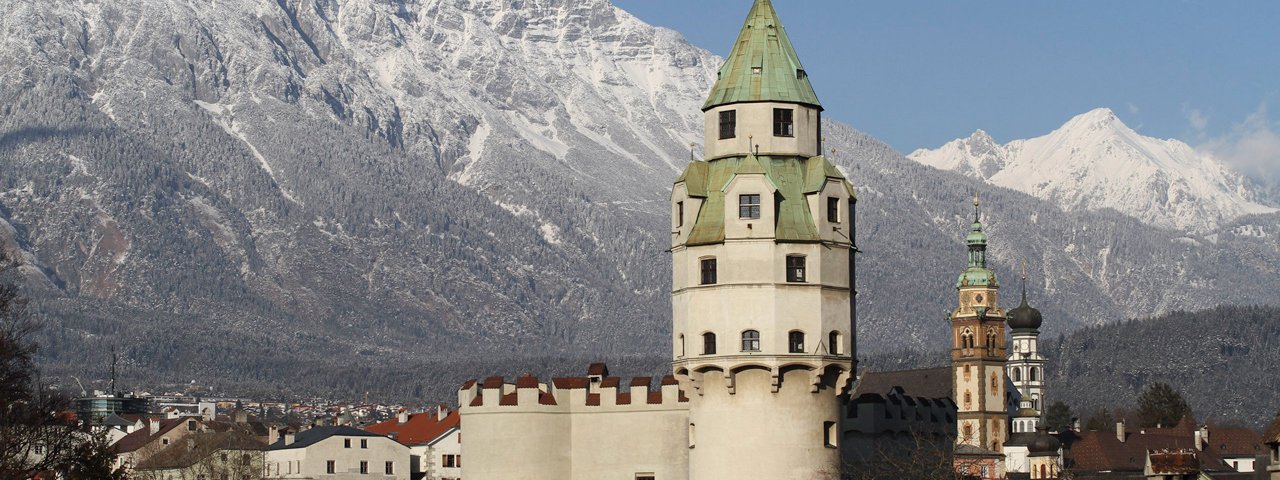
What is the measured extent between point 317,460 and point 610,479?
7375 centimetres

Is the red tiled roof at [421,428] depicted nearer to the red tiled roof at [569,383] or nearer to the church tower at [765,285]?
the red tiled roof at [569,383]

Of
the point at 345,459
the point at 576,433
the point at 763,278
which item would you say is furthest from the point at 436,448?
the point at 763,278

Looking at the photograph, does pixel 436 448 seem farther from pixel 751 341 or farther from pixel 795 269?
pixel 795 269

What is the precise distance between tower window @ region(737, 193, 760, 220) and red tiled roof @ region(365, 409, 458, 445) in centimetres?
7721

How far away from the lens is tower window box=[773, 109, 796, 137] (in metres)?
86.2

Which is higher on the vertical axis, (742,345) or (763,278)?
(763,278)

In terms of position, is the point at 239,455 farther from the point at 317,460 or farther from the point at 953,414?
the point at 953,414

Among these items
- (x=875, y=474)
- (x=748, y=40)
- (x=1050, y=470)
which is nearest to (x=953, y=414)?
(x=1050, y=470)

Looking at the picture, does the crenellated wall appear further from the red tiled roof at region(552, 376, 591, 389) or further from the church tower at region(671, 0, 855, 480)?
the church tower at region(671, 0, 855, 480)

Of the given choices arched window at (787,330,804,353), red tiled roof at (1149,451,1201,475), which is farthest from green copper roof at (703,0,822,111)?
red tiled roof at (1149,451,1201,475)

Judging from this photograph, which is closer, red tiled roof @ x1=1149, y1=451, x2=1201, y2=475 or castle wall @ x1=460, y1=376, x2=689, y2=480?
castle wall @ x1=460, y1=376, x2=689, y2=480

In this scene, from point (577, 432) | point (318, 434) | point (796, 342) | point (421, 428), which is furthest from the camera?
point (421, 428)

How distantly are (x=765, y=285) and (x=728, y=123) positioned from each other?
21.3ft

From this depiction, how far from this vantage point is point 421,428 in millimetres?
174750
